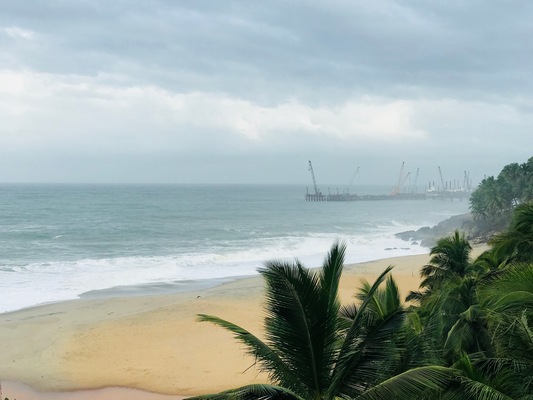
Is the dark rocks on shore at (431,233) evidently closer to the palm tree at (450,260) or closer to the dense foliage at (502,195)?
the dense foliage at (502,195)

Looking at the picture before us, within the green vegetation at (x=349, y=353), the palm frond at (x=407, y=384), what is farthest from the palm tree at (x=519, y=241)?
the palm frond at (x=407, y=384)

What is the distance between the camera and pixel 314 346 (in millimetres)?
6293

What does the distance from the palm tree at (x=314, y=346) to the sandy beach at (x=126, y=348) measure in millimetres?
9759

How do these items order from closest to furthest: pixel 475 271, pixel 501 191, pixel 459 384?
pixel 459 384 → pixel 475 271 → pixel 501 191

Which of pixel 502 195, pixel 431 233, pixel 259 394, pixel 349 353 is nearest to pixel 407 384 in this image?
pixel 349 353

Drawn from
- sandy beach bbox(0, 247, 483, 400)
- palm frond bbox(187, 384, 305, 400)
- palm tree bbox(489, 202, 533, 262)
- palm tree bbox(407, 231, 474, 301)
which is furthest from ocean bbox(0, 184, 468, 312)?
palm frond bbox(187, 384, 305, 400)

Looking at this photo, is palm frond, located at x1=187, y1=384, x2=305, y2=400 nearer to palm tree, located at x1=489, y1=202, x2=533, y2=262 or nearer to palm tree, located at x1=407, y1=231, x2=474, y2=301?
palm tree, located at x1=489, y1=202, x2=533, y2=262

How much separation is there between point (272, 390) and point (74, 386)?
574 inches

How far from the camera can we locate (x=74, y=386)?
1831 centimetres

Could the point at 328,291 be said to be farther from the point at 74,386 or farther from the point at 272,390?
the point at 74,386

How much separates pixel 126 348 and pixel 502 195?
52.0 meters

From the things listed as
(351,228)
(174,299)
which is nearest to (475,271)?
(174,299)

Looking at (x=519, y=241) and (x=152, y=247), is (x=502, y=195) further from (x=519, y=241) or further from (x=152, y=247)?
(x=519, y=241)

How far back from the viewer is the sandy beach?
18.2 m
